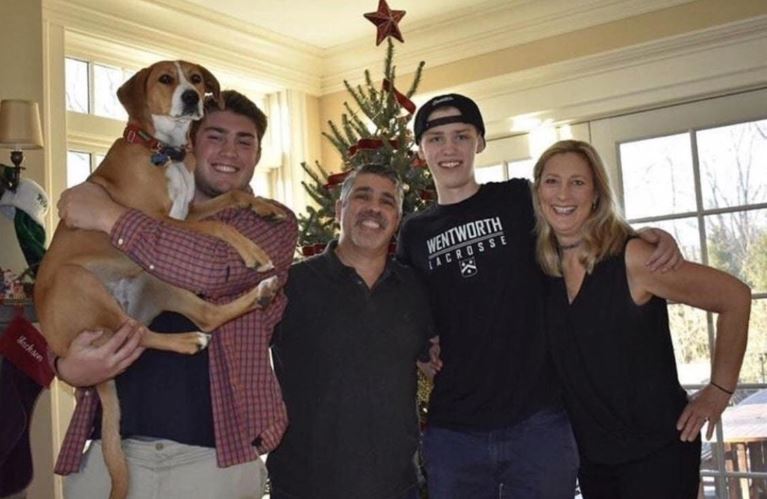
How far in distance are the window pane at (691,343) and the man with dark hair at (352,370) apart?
261 cm

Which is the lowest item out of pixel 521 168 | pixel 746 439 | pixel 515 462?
pixel 746 439

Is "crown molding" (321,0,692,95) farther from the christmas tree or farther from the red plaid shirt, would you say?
the red plaid shirt

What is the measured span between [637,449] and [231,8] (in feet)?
12.4

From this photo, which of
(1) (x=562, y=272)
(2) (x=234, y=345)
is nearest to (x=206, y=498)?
(2) (x=234, y=345)

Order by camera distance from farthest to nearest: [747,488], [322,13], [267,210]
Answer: [322,13] < [747,488] < [267,210]

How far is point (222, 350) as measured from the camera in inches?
66.9

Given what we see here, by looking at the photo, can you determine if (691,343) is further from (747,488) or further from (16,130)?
(16,130)

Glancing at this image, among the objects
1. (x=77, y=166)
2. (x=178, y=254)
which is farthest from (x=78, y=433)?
(x=77, y=166)

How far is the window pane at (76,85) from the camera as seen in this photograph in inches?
174

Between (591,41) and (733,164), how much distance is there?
3.46 ft

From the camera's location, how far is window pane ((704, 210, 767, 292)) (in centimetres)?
409

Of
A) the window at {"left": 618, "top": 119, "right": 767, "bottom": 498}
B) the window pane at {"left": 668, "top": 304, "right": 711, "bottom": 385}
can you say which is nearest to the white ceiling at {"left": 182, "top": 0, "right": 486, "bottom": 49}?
the window at {"left": 618, "top": 119, "right": 767, "bottom": 498}

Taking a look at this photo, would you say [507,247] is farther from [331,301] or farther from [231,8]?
[231,8]

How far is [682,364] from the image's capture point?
4.32 m
